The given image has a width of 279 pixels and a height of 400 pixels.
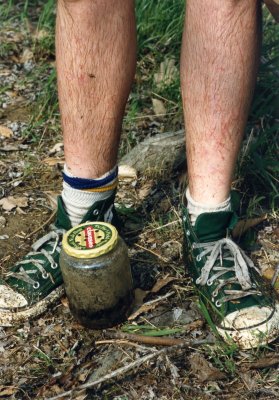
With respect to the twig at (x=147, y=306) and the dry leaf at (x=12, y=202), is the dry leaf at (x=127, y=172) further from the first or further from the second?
the twig at (x=147, y=306)

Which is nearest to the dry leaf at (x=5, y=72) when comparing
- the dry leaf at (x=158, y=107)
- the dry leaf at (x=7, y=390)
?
the dry leaf at (x=158, y=107)

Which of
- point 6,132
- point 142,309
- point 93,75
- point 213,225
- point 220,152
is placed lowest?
point 6,132

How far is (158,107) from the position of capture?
131 inches

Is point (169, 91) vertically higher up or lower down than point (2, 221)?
higher up

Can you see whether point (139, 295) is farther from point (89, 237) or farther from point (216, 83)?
point (216, 83)

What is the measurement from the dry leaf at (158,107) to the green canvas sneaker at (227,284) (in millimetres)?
1020

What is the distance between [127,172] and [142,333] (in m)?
0.91

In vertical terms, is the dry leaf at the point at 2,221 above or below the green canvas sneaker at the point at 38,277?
below

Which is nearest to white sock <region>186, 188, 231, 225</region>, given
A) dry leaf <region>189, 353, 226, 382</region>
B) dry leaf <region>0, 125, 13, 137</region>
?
dry leaf <region>189, 353, 226, 382</region>

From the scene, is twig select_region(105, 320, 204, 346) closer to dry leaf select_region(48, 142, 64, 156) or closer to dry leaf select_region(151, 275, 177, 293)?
dry leaf select_region(151, 275, 177, 293)

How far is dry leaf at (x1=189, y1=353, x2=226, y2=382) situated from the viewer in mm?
2086

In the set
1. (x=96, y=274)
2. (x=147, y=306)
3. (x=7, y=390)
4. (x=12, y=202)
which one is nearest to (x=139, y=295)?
(x=147, y=306)

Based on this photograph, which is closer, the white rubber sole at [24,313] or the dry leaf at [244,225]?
the white rubber sole at [24,313]

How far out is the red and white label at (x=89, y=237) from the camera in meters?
2.16
